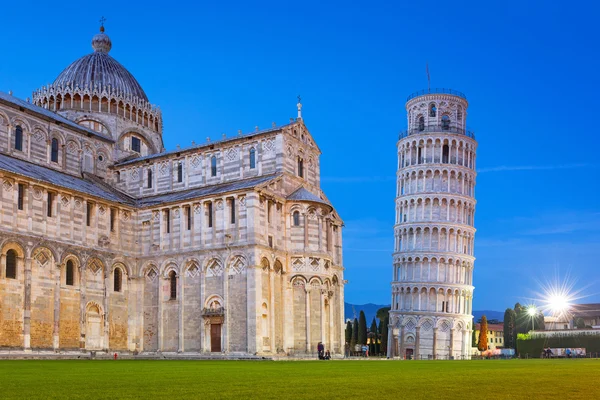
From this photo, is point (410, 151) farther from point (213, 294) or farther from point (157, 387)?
point (157, 387)

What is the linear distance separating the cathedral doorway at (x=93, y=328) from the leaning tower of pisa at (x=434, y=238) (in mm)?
50912

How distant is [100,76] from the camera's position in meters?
64.1

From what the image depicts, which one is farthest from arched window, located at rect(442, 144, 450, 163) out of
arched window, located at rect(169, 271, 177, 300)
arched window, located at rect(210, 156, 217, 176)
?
arched window, located at rect(169, 271, 177, 300)

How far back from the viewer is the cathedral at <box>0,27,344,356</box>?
4591cm

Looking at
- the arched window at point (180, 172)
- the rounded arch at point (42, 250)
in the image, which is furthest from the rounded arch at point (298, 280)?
the rounded arch at point (42, 250)

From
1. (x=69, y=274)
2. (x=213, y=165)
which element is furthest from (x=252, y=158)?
(x=69, y=274)

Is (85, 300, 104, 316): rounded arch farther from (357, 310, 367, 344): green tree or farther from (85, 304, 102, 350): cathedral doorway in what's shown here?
(357, 310, 367, 344): green tree

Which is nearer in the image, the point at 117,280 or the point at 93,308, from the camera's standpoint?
the point at 93,308

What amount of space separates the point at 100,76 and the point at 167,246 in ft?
65.9

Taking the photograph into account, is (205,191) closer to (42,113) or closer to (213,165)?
(213,165)

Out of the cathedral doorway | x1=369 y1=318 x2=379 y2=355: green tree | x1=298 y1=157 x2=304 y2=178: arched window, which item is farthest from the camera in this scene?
x1=369 y1=318 x2=379 y2=355: green tree

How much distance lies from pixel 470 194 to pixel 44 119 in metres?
60.8

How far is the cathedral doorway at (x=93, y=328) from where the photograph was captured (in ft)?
161

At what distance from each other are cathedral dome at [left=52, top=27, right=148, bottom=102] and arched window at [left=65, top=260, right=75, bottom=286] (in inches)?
799
